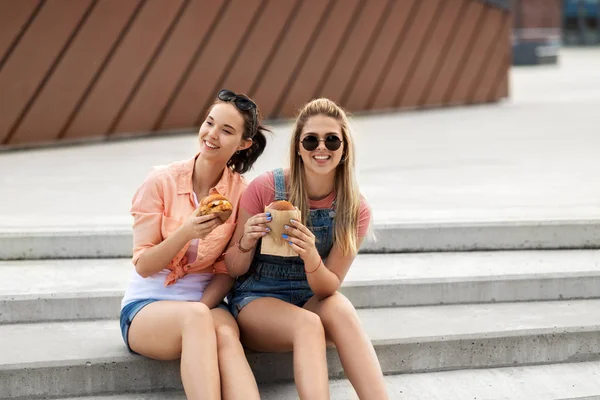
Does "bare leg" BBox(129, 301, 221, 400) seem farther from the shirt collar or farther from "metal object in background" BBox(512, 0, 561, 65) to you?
"metal object in background" BBox(512, 0, 561, 65)

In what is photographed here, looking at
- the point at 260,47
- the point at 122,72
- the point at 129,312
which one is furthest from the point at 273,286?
the point at 260,47

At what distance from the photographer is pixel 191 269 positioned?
383 cm

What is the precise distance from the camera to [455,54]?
1338cm

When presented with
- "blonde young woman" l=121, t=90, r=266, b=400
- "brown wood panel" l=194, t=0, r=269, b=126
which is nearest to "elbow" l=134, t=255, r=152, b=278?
"blonde young woman" l=121, t=90, r=266, b=400

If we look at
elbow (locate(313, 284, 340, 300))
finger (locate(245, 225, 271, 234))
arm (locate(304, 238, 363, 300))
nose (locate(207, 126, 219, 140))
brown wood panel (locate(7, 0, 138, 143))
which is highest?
nose (locate(207, 126, 219, 140))

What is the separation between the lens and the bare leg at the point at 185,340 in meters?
3.37

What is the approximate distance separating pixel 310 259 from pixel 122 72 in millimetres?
6090

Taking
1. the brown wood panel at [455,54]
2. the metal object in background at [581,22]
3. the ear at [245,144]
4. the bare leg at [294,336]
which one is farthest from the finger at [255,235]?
the metal object in background at [581,22]

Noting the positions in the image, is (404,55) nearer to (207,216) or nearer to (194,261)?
(194,261)

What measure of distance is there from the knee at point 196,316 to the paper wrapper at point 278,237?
32cm

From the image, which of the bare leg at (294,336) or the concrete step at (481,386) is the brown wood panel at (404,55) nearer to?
the concrete step at (481,386)

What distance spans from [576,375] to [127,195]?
325cm

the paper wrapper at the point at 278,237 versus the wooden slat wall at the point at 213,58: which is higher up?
the paper wrapper at the point at 278,237

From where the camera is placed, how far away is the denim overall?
3832 mm
